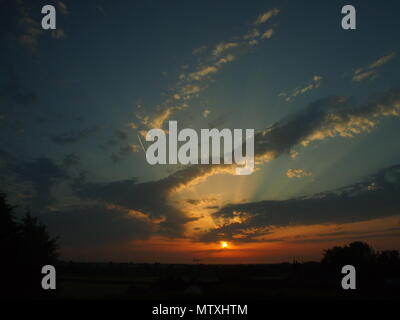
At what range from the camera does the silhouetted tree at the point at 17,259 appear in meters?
36.3

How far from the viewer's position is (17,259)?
Answer: 3775 centimetres

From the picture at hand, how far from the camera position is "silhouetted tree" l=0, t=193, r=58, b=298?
119 ft

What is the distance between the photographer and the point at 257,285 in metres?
68.2
